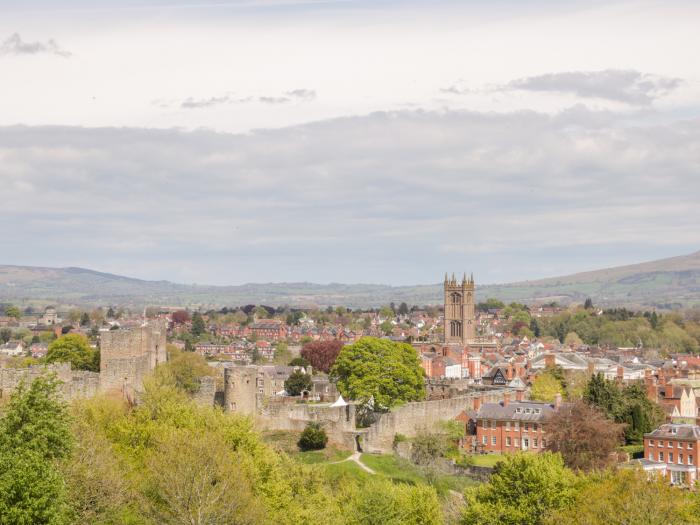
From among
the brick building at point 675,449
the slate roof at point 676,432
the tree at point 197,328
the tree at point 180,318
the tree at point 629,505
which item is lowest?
the brick building at point 675,449

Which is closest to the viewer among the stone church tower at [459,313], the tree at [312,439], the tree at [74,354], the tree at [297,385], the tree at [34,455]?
the tree at [34,455]

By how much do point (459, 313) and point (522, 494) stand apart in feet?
321

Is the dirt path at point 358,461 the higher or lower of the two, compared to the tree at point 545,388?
lower

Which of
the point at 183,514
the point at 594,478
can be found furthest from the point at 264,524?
the point at 594,478

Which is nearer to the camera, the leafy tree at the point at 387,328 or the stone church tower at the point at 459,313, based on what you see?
the stone church tower at the point at 459,313

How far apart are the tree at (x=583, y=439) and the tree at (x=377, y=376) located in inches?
403

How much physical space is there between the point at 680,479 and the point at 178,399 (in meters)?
25.8

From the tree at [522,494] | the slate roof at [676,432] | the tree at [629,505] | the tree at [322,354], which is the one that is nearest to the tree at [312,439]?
the tree at [522,494]

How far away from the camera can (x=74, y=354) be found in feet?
253

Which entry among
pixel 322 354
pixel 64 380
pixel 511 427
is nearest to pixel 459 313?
pixel 322 354

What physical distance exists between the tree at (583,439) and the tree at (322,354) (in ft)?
149

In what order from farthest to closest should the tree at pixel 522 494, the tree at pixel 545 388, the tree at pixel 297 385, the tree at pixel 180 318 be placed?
the tree at pixel 180 318, the tree at pixel 297 385, the tree at pixel 545 388, the tree at pixel 522 494

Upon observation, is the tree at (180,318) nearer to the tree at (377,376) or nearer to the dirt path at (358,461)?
the tree at (377,376)

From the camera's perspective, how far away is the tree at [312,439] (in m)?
53.0
